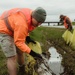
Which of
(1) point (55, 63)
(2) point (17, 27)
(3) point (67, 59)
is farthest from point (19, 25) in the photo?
(3) point (67, 59)

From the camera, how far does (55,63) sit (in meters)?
9.94

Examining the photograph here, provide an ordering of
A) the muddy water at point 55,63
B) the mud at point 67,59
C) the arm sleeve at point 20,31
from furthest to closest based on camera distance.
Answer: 1. the muddy water at point 55,63
2. the mud at point 67,59
3. the arm sleeve at point 20,31

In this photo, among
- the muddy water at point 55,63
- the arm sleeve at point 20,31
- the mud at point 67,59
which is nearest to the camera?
the arm sleeve at point 20,31

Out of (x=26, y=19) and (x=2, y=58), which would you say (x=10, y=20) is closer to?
(x=26, y=19)

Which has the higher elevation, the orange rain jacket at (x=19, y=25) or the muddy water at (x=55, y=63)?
the orange rain jacket at (x=19, y=25)

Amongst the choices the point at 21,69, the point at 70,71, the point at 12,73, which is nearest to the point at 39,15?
the point at 12,73

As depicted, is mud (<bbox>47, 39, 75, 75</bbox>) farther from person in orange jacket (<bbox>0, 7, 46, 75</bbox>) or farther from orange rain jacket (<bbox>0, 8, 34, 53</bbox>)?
orange rain jacket (<bbox>0, 8, 34, 53</bbox>)

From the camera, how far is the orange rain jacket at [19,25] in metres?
6.22

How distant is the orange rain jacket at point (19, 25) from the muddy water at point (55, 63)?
2.48 m

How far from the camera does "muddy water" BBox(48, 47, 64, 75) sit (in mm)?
8967

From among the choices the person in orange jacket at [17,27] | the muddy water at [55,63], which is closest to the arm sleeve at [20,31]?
the person in orange jacket at [17,27]

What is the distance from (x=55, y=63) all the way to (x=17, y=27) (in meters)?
3.89

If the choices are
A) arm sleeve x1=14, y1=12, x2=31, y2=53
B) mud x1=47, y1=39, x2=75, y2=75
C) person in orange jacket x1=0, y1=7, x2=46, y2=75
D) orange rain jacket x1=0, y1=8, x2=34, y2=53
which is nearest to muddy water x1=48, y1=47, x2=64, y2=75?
mud x1=47, y1=39, x2=75, y2=75

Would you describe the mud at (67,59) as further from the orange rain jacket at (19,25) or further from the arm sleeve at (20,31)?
the arm sleeve at (20,31)
